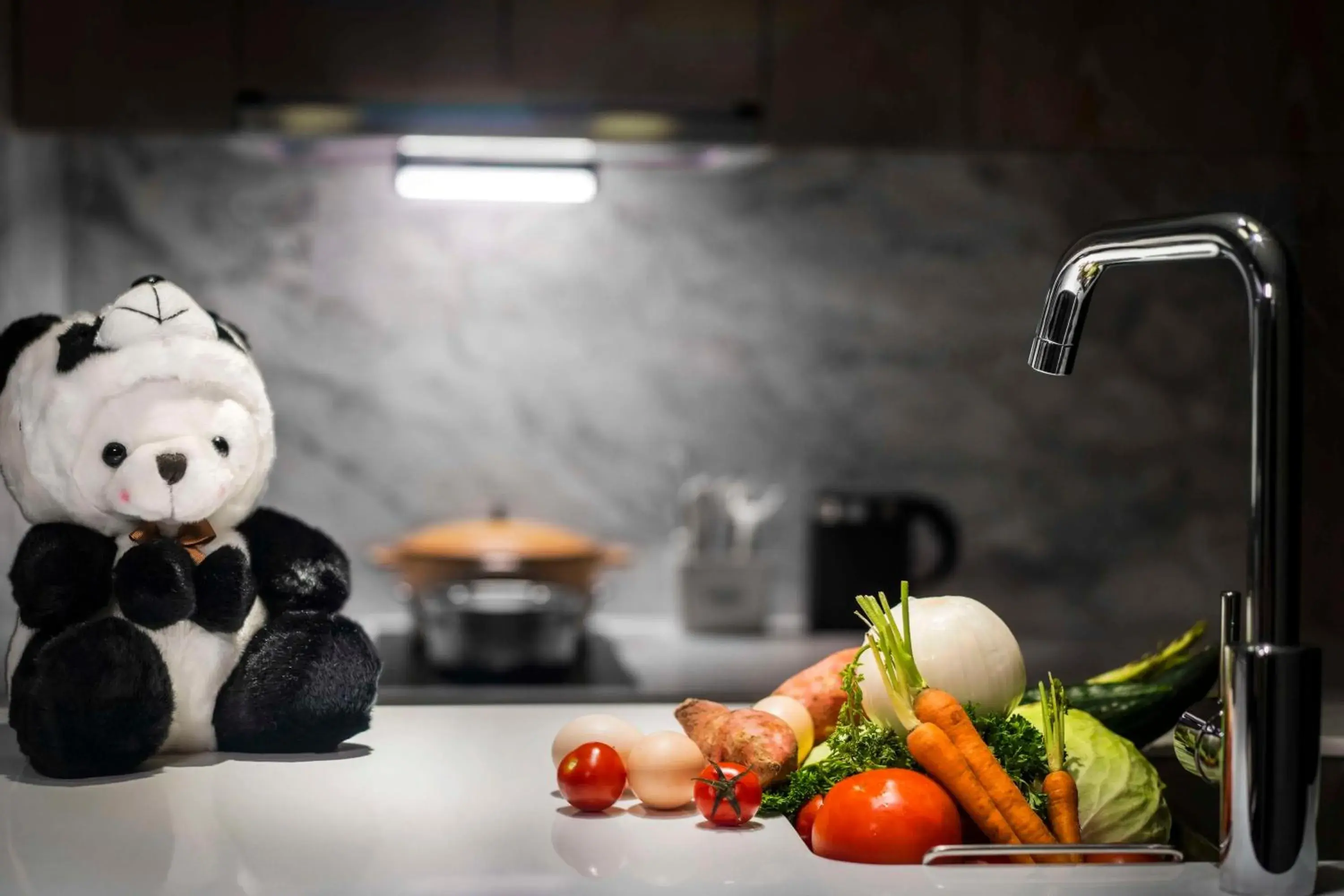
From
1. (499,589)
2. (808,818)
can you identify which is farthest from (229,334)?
(499,589)

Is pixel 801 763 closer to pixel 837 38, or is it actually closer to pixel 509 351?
pixel 837 38

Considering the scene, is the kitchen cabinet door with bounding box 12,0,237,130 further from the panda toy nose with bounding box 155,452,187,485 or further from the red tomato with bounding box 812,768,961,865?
the red tomato with bounding box 812,768,961,865

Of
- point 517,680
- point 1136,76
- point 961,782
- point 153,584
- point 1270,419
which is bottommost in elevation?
point 517,680

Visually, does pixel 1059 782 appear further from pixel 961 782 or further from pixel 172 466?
pixel 172 466

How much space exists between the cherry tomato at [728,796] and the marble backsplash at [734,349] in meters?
1.78

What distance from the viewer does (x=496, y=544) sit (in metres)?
2.21

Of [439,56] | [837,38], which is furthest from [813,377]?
[439,56]

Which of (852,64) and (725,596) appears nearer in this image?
(852,64)

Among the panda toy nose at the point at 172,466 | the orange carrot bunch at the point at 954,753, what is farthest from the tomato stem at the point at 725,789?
the panda toy nose at the point at 172,466

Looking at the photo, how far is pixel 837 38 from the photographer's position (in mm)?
2102

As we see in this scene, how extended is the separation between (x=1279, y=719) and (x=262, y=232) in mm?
2194

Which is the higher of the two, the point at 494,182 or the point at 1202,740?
the point at 494,182

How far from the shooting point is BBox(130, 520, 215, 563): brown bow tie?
950 millimetres

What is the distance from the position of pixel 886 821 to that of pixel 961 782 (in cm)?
5
